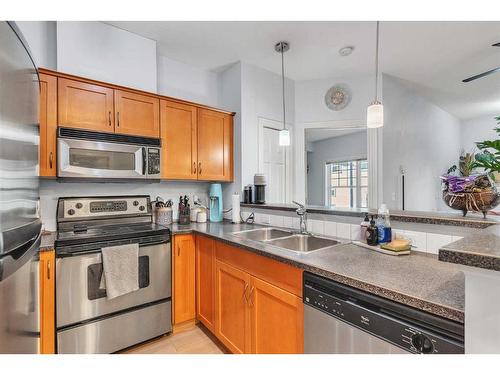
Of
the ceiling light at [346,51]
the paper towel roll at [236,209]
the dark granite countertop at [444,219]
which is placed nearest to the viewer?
the dark granite countertop at [444,219]

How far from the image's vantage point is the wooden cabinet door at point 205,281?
1963 millimetres

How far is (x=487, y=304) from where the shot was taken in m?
0.65

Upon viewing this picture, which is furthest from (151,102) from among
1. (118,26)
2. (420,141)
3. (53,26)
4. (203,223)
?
(420,141)

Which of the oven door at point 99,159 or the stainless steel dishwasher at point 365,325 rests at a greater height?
the oven door at point 99,159

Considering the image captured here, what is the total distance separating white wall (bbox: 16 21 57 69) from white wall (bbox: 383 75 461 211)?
3463mm

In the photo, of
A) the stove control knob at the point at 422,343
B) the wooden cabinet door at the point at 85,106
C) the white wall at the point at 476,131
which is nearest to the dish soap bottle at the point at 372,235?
the stove control knob at the point at 422,343

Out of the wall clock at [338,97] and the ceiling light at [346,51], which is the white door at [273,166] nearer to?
the wall clock at [338,97]

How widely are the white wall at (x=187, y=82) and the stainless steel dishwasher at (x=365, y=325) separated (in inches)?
96.3

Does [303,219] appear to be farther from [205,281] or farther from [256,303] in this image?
[205,281]

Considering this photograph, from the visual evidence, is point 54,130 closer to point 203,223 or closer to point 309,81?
point 203,223

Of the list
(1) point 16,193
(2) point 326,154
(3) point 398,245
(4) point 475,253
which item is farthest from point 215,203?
(2) point 326,154

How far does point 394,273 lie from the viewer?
1.06 meters

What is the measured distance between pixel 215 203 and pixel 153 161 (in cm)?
81

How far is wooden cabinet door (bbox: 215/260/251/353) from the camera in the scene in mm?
1592
